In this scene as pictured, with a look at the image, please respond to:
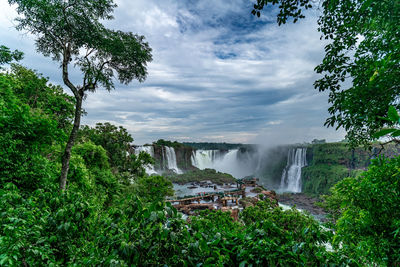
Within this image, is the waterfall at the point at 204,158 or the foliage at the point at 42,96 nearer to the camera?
the foliage at the point at 42,96

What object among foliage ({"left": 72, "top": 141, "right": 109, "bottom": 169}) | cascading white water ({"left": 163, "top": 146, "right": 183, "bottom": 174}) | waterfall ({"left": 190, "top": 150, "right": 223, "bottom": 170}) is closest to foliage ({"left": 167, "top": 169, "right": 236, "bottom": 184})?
cascading white water ({"left": 163, "top": 146, "right": 183, "bottom": 174})

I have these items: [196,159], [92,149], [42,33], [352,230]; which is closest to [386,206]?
[352,230]

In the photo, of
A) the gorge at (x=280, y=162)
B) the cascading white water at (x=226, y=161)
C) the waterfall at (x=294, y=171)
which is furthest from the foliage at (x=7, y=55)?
the cascading white water at (x=226, y=161)

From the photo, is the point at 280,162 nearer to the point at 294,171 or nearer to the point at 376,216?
the point at 294,171

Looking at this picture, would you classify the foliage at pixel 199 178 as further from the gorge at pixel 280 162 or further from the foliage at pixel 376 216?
the foliage at pixel 376 216

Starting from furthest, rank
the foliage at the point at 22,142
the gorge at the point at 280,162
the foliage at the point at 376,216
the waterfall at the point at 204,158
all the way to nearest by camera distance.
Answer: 1. the waterfall at the point at 204,158
2. the gorge at the point at 280,162
3. the foliage at the point at 22,142
4. the foliage at the point at 376,216

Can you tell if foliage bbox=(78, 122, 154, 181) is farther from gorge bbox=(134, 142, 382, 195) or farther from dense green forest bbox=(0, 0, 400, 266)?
gorge bbox=(134, 142, 382, 195)
